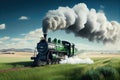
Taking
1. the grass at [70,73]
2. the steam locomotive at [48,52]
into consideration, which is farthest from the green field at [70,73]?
the steam locomotive at [48,52]

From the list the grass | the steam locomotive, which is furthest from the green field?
the steam locomotive

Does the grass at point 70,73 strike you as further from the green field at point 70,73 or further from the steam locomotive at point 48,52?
the steam locomotive at point 48,52

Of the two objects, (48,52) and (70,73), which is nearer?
(70,73)

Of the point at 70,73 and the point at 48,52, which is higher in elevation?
the point at 48,52

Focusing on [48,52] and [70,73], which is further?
[48,52]

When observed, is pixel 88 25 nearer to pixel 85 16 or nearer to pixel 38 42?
pixel 85 16

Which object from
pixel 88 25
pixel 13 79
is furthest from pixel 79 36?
pixel 13 79

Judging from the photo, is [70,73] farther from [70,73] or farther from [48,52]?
[48,52]

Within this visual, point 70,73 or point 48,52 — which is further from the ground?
point 48,52

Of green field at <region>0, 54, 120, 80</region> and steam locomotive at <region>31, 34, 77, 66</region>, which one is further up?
steam locomotive at <region>31, 34, 77, 66</region>

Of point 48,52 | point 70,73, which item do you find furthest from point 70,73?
point 48,52

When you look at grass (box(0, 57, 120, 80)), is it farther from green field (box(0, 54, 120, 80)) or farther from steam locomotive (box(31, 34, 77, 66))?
steam locomotive (box(31, 34, 77, 66))

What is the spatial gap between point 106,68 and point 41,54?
8.38 m

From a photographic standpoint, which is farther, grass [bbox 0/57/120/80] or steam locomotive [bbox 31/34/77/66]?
steam locomotive [bbox 31/34/77/66]
